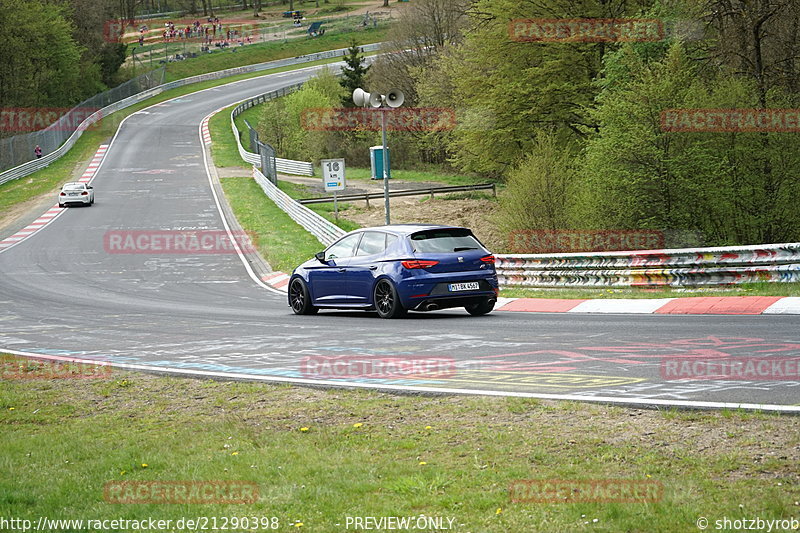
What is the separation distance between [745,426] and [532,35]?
36587 mm

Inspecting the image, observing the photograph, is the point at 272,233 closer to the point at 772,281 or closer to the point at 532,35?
the point at 532,35

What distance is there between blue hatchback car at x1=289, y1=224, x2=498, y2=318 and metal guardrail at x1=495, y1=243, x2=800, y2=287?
4519 millimetres

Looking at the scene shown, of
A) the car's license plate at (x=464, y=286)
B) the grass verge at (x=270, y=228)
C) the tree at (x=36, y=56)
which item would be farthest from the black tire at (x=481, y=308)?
the tree at (x=36, y=56)

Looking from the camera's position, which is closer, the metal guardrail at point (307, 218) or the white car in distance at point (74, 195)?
the metal guardrail at point (307, 218)

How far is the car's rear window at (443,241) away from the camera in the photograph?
15.3 m

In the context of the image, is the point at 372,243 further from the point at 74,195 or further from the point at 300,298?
the point at 74,195

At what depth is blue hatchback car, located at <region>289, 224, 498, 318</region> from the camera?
1504cm

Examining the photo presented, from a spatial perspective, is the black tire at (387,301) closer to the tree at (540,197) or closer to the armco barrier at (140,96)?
the tree at (540,197)

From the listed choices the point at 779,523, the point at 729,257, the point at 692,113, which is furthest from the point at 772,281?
the point at 692,113

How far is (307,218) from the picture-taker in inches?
1435

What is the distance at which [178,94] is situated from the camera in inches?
3942

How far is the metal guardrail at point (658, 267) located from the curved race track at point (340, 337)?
4.17m

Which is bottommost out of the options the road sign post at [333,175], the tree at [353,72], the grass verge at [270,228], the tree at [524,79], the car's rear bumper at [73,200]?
the grass verge at [270,228]

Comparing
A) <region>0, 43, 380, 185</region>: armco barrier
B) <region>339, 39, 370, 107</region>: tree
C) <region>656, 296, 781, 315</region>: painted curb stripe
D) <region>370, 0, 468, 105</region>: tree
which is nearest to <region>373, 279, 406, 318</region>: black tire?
<region>656, 296, 781, 315</region>: painted curb stripe
